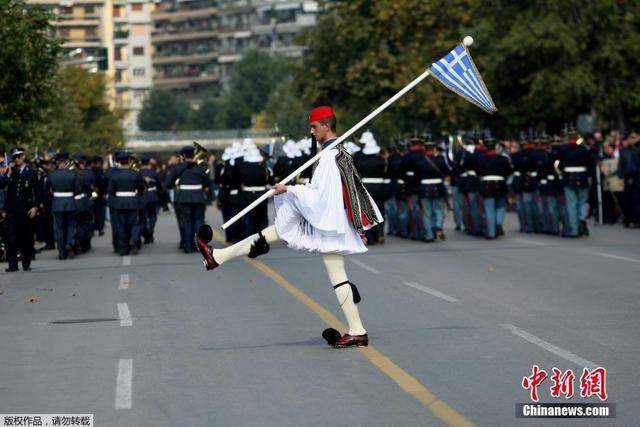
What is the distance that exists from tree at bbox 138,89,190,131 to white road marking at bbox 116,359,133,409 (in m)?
182

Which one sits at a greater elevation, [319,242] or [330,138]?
[330,138]

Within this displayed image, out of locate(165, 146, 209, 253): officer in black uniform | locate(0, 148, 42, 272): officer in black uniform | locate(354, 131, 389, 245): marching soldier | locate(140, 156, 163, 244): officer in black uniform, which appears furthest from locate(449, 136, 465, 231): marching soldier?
locate(0, 148, 42, 272): officer in black uniform

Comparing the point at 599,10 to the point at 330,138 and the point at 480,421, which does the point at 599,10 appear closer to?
the point at 330,138

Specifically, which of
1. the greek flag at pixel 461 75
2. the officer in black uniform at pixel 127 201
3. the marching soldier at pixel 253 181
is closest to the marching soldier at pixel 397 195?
the marching soldier at pixel 253 181

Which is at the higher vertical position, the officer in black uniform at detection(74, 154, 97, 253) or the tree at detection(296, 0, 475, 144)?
the tree at detection(296, 0, 475, 144)

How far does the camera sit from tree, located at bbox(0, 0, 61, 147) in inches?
1368

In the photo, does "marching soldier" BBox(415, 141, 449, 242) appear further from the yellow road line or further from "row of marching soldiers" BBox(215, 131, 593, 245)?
the yellow road line

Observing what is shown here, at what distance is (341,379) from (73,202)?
752 inches

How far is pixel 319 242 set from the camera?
14062 millimetres

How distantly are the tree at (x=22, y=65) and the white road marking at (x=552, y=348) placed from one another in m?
21.4

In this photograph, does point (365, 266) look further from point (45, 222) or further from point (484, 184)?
point (45, 222)

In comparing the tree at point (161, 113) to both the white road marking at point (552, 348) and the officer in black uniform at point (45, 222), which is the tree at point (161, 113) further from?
the white road marking at point (552, 348)

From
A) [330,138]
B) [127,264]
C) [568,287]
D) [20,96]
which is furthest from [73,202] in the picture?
[330,138]

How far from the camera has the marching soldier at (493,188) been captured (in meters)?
31.4
